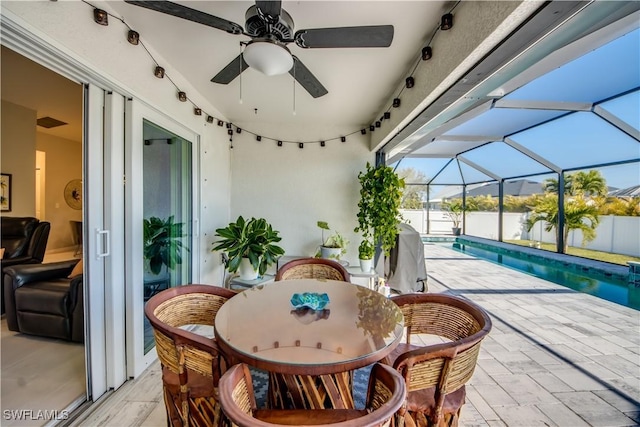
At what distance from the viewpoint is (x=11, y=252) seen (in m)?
3.45

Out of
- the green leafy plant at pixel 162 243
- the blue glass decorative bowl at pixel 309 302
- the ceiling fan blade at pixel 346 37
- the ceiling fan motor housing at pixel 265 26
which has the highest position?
the ceiling fan motor housing at pixel 265 26

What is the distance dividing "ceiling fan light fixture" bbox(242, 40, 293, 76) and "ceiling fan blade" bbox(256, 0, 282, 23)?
13 cm

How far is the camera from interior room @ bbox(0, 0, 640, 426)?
1.27 meters

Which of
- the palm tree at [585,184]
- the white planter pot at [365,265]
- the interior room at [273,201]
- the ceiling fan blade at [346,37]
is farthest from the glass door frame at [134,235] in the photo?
the palm tree at [585,184]

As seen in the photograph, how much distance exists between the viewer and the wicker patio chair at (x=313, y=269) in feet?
7.74

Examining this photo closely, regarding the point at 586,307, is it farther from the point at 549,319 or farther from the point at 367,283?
the point at 367,283

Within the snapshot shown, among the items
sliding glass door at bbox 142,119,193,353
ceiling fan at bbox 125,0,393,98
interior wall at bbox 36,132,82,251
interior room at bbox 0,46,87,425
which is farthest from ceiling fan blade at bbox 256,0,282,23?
interior wall at bbox 36,132,82,251

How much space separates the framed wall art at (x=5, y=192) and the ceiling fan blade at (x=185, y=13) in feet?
14.8

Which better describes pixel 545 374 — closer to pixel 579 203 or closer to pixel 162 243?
pixel 162 243

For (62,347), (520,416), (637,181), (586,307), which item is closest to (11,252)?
(62,347)

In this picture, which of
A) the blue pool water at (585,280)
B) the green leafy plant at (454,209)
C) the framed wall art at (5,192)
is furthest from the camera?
the green leafy plant at (454,209)

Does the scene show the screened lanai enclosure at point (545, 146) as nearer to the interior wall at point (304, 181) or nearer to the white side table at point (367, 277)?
the interior wall at point (304, 181)

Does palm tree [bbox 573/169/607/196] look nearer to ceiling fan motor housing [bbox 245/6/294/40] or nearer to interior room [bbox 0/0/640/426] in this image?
interior room [bbox 0/0/640/426]

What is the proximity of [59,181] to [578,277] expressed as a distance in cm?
1205
